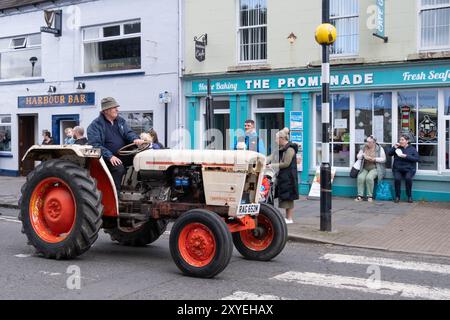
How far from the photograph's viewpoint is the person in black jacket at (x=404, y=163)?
47.0 ft

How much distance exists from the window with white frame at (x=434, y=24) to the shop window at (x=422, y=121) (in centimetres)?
120

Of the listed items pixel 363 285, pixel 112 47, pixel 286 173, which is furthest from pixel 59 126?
pixel 363 285

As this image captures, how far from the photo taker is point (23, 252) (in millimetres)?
8570

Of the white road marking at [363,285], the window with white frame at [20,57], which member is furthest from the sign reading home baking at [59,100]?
the white road marking at [363,285]

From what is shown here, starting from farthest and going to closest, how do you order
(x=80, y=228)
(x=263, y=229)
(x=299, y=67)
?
(x=299, y=67) < (x=263, y=229) < (x=80, y=228)

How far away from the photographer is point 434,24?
47.4ft

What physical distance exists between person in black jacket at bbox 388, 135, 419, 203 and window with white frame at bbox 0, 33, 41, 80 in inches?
547

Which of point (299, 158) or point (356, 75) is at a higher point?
point (356, 75)

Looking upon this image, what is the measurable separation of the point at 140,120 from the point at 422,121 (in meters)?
9.03

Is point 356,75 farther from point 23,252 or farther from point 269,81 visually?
point 23,252

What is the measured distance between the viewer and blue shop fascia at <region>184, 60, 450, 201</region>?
14.4 meters

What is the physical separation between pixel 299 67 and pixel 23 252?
9834 mm
